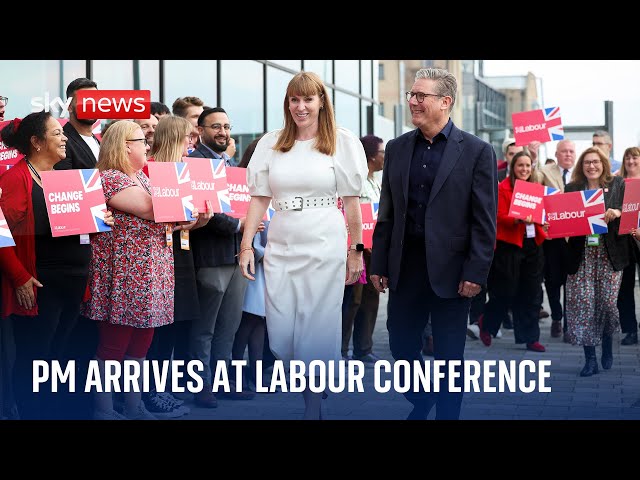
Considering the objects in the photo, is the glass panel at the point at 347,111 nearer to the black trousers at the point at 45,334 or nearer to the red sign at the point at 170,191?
the red sign at the point at 170,191

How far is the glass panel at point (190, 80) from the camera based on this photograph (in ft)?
40.9

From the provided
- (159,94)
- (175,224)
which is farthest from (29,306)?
(159,94)

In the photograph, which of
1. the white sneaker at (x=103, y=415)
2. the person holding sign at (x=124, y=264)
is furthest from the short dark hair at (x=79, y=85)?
the white sneaker at (x=103, y=415)

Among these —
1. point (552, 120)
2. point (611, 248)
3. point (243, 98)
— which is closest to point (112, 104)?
point (611, 248)

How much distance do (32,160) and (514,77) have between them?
52355 mm

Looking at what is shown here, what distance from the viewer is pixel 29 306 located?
5559 millimetres

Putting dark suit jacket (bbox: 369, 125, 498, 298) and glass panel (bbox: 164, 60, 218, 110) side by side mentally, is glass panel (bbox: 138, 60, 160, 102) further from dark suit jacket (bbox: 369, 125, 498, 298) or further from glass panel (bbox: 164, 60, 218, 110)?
dark suit jacket (bbox: 369, 125, 498, 298)

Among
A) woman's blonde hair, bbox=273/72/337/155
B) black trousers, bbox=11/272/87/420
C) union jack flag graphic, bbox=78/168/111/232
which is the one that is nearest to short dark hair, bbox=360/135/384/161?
woman's blonde hair, bbox=273/72/337/155

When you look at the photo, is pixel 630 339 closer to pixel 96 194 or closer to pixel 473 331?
pixel 473 331

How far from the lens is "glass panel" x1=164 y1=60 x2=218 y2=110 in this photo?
1245 centimetres

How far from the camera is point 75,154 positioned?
21.1 ft

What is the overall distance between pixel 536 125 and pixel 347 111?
Result: 35.5 ft

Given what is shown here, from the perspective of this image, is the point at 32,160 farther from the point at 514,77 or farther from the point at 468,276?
the point at 514,77

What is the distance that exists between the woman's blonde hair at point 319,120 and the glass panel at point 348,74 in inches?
585
